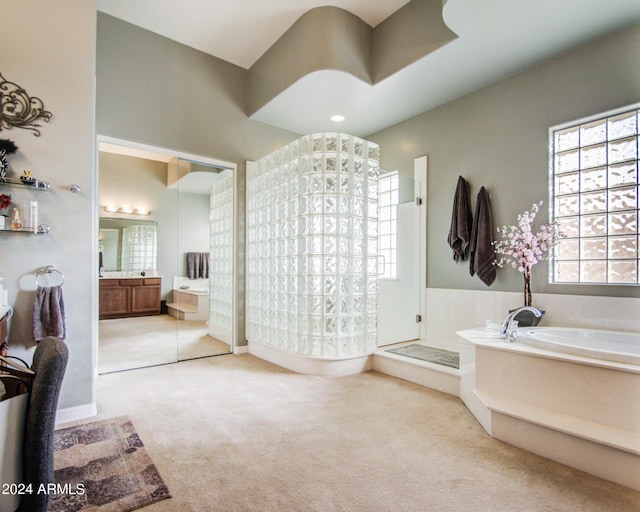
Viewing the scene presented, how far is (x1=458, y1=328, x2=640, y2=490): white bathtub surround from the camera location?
167 centimetres

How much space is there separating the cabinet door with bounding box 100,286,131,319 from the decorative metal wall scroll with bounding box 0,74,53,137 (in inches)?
132

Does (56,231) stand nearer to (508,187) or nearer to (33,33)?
(33,33)

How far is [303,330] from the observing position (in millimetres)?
3240

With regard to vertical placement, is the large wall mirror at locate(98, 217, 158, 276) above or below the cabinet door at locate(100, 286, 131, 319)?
above

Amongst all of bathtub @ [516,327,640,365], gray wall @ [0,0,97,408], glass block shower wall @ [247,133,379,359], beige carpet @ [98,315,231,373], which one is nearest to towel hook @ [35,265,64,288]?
gray wall @ [0,0,97,408]

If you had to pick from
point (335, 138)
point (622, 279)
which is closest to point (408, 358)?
point (622, 279)

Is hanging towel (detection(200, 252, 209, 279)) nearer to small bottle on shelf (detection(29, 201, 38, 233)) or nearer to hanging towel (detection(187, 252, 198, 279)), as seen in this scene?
hanging towel (detection(187, 252, 198, 279))

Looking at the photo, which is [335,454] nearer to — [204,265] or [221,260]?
[221,260]

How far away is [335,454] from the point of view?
189 centimetres

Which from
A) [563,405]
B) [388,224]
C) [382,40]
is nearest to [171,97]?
[382,40]

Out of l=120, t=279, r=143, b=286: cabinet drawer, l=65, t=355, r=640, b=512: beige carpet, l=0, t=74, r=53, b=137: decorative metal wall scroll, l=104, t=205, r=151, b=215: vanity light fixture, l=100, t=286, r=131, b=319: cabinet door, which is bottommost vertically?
l=65, t=355, r=640, b=512: beige carpet

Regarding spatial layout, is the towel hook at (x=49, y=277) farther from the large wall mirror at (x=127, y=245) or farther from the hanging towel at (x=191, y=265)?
the large wall mirror at (x=127, y=245)

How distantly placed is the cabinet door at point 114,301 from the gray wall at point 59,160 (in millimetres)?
3055

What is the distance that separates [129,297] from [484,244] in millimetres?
5037
